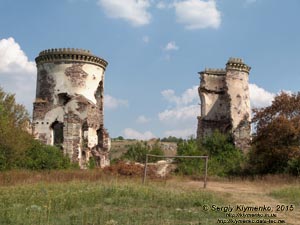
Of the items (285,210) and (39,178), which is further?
(39,178)

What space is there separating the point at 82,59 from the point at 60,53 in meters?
1.51

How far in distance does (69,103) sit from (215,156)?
12259 millimetres

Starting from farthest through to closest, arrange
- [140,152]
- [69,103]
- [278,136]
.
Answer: [140,152] → [69,103] → [278,136]

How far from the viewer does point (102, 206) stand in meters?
9.44

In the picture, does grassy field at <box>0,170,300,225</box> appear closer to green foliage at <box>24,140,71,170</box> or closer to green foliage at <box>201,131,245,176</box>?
green foliage at <box>24,140,71,170</box>

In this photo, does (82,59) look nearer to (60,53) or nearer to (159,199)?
(60,53)

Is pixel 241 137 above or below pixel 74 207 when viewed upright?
above

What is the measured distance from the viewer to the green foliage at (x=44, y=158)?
2242 centimetres

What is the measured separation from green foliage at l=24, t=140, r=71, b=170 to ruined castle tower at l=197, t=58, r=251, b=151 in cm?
1411

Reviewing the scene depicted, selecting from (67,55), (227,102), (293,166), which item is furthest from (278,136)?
(67,55)

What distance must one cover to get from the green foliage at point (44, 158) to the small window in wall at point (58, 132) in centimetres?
260

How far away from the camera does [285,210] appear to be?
381 inches

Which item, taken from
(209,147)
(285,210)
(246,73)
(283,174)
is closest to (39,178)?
(285,210)

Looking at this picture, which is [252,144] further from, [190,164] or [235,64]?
[235,64]
